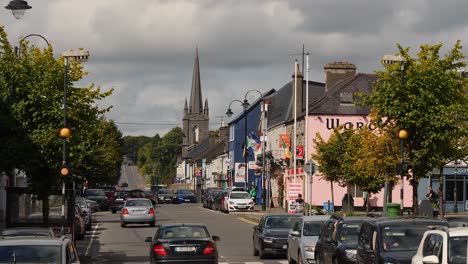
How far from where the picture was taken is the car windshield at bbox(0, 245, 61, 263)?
13656 mm

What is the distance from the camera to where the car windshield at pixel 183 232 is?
23062 millimetres

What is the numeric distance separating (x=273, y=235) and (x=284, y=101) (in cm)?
5826

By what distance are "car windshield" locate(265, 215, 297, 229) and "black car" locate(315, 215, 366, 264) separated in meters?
6.94

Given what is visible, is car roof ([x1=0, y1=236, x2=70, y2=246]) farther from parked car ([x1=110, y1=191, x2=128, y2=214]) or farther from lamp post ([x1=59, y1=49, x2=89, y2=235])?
parked car ([x1=110, y1=191, x2=128, y2=214])

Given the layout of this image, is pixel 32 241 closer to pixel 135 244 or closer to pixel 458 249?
pixel 458 249

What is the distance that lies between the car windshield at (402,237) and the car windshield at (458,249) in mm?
3103

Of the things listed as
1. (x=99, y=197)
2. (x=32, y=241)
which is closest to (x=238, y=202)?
(x=99, y=197)

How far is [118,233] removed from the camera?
142 feet

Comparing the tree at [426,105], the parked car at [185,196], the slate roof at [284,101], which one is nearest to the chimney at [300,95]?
the slate roof at [284,101]

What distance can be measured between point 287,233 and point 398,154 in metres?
10.4

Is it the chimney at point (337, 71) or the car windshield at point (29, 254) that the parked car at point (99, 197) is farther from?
the car windshield at point (29, 254)

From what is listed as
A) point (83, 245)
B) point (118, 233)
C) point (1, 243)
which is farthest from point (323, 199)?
point (1, 243)

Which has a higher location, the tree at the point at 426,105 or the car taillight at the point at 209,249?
the tree at the point at 426,105

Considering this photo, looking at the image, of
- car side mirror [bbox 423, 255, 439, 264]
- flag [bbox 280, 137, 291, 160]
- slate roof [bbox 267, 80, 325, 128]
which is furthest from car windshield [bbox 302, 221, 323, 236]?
slate roof [bbox 267, 80, 325, 128]
